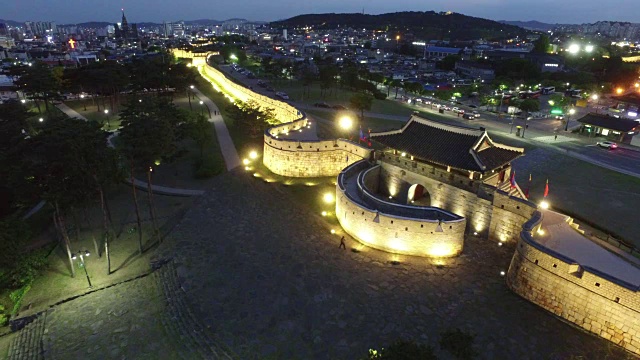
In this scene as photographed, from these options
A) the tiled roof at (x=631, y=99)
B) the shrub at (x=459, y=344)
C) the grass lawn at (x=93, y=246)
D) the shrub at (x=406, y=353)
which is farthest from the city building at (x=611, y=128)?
the grass lawn at (x=93, y=246)

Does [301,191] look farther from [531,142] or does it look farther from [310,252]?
[531,142]

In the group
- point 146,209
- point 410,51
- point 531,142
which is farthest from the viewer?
point 410,51

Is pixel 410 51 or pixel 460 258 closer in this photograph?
pixel 460 258

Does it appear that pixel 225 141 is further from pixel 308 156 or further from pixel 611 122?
pixel 611 122

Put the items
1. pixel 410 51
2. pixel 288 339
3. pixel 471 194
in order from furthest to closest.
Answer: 1. pixel 410 51
2. pixel 471 194
3. pixel 288 339

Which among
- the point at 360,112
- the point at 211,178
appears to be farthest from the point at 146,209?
the point at 360,112

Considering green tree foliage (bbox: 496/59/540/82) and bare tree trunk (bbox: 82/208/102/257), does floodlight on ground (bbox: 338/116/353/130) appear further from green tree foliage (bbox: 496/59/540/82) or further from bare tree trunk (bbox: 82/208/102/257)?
green tree foliage (bbox: 496/59/540/82)

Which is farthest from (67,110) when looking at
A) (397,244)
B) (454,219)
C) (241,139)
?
(454,219)
